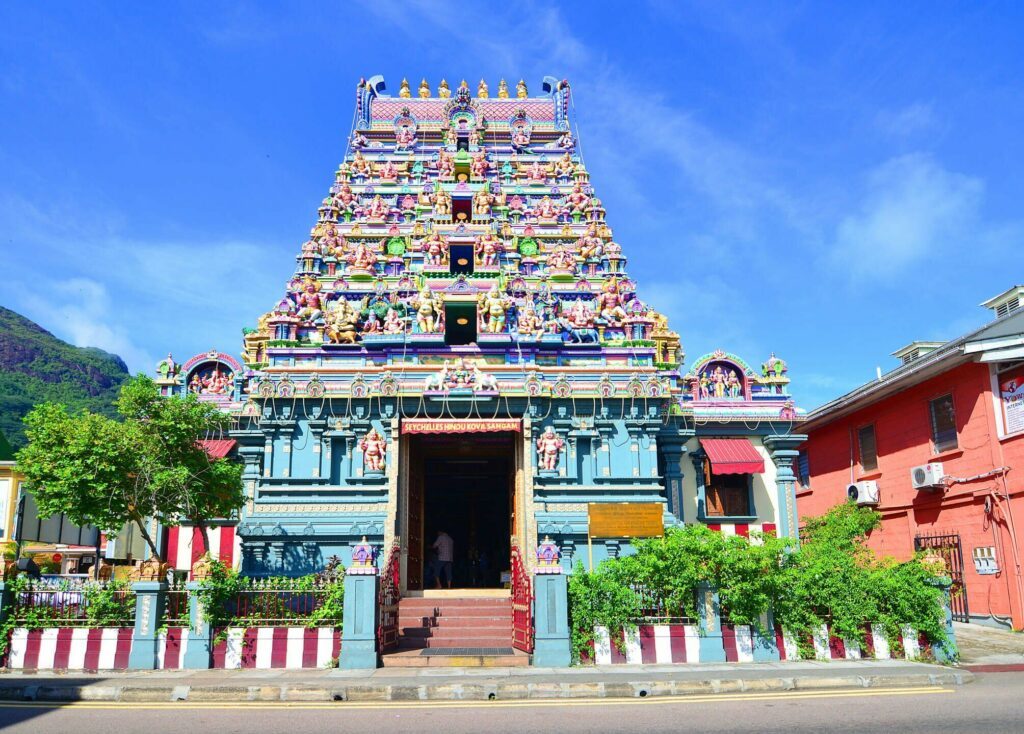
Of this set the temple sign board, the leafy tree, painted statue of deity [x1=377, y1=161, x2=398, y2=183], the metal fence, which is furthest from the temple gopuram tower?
the metal fence

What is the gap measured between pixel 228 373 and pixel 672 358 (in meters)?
14.2

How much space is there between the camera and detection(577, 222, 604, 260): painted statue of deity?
84.6 feet

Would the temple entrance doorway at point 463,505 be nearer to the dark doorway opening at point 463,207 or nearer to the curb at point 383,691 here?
the dark doorway opening at point 463,207

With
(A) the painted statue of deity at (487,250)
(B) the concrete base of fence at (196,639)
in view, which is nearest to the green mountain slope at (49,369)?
(A) the painted statue of deity at (487,250)

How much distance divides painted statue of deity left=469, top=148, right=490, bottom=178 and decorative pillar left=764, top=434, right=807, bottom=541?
46.0 feet

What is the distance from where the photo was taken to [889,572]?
14.4 metres

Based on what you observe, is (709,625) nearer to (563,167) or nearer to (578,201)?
(578,201)

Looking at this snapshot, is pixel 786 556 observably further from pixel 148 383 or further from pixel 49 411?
pixel 49 411

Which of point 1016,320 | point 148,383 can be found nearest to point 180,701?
point 148,383

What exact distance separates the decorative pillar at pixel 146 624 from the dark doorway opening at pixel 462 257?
14.4 meters

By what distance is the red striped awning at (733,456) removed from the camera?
23.1 meters

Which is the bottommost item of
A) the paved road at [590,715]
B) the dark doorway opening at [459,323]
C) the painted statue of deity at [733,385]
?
the paved road at [590,715]

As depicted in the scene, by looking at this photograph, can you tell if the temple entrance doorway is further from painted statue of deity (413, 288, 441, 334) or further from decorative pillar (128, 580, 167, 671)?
decorative pillar (128, 580, 167, 671)

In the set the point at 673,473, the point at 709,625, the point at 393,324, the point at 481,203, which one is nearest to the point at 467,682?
the point at 709,625
